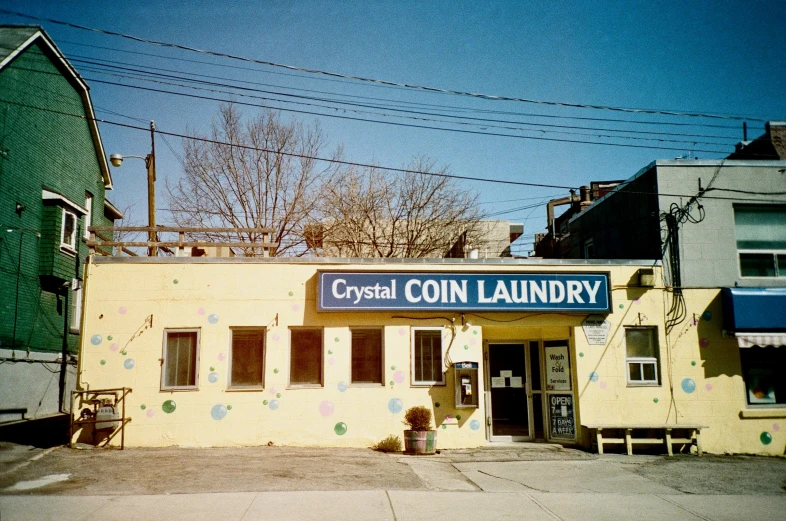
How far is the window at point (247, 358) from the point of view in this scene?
13109 millimetres

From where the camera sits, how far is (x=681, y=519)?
771 centimetres

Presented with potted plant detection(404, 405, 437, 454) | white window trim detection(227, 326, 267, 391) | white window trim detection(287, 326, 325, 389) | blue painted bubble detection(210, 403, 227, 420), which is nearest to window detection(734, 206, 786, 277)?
potted plant detection(404, 405, 437, 454)

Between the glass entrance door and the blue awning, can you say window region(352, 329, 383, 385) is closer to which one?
the glass entrance door

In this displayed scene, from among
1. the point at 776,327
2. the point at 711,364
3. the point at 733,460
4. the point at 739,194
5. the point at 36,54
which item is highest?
the point at 36,54

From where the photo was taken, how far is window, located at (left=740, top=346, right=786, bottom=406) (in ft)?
45.8

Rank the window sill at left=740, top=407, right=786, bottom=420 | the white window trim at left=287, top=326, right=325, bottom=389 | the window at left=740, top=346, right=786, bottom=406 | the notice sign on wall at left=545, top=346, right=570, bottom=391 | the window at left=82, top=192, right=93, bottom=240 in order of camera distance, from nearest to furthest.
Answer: the white window trim at left=287, top=326, right=325, bottom=389
the window sill at left=740, top=407, right=786, bottom=420
the window at left=740, top=346, right=786, bottom=406
the notice sign on wall at left=545, top=346, right=570, bottom=391
the window at left=82, top=192, right=93, bottom=240

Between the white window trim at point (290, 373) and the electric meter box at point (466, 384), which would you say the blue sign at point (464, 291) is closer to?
the white window trim at point (290, 373)

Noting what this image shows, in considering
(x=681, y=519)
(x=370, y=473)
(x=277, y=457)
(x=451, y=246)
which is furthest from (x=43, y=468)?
(x=451, y=246)

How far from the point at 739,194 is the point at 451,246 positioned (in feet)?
47.5

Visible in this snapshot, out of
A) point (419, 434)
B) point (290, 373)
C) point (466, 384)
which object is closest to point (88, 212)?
point (290, 373)

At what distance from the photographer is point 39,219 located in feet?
59.9

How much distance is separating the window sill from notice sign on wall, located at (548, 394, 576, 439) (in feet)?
12.9

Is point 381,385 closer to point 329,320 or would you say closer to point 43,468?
point 329,320

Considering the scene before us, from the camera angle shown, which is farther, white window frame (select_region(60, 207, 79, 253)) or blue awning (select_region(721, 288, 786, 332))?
white window frame (select_region(60, 207, 79, 253))
